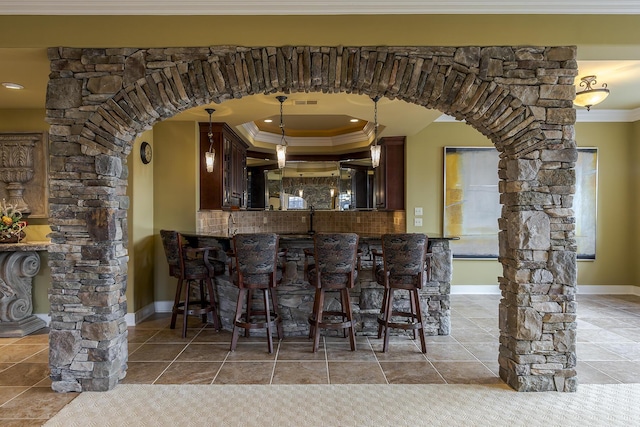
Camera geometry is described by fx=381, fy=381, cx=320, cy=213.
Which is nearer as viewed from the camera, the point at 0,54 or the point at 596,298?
the point at 0,54

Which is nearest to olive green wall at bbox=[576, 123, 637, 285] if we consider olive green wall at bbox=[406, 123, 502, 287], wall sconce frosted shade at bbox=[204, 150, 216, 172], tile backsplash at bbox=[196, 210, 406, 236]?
olive green wall at bbox=[406, 123, 502, 287]

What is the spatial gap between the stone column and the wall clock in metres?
1.48

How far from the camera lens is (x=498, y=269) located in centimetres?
613

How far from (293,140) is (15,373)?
5272 millimetres

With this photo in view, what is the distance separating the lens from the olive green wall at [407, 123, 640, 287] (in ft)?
20.2

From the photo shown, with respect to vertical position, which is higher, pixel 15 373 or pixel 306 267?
pixel 306 267

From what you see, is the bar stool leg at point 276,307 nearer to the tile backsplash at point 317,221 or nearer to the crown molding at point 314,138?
the tile backsplash at point 317,221

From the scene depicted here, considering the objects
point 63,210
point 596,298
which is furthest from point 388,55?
point 596,298

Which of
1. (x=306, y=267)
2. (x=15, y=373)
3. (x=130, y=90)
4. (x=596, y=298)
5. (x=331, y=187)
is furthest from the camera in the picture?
(x=331, y=187)

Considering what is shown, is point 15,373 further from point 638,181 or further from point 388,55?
point 638,181

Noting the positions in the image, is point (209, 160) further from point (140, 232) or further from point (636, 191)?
point (636, 191)

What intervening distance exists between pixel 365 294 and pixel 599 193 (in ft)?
15.4

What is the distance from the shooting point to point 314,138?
720cm

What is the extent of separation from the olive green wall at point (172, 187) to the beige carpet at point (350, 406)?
96.6 inches
